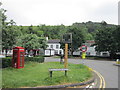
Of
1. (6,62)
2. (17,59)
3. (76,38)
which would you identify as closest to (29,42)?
(6,62)

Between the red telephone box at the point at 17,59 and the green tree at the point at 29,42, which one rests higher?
the green tree at the point at 29,42

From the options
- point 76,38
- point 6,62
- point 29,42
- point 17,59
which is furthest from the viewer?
point 76,38

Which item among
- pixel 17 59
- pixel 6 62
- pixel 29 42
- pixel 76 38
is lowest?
pixel 6 62

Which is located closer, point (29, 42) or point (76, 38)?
point (29, 42)

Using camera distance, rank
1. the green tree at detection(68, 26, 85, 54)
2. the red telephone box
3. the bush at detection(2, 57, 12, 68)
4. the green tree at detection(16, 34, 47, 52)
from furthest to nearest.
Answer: the green tree at detection(68, 26, 85, 54)
the green tree at detection(16, 34, 47, 52)
the bush at detection(2, 57, 12, 68)
the red telephone box

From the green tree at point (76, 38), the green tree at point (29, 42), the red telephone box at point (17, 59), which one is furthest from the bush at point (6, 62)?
the green tree at point (76, 38)

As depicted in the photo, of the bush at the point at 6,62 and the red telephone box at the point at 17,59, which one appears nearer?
the red telephone box at the point at 17,59

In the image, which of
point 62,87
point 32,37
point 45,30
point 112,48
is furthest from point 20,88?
point 45,30

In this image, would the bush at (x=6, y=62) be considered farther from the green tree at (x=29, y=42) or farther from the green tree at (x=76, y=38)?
the green tree at (x=76, y=38)

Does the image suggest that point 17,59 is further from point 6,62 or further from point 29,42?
point 29,42

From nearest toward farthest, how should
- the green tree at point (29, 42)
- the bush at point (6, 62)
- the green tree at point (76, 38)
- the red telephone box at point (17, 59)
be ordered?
the red telephone box at point (17, 59)
the bush at point (6, 62)
the green tree at point (29, 42)
the green tree at point (76, 38)

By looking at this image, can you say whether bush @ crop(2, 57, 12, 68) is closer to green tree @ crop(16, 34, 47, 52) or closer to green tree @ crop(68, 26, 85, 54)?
green tree @ crop(16, 34, 47, 52)

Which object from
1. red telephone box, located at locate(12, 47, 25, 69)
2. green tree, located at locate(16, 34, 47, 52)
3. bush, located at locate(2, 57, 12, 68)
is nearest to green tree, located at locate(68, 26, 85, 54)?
green tree, located at locate(16, 34, 47, 52)

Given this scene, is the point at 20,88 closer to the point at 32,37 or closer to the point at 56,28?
the point at 32,37
